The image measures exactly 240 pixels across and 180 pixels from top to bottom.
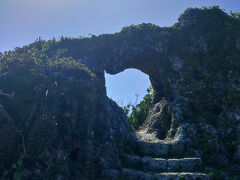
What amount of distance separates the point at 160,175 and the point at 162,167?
5.22ft

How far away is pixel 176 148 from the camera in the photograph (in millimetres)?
17703

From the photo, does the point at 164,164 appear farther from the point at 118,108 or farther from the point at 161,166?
the point at 118,108

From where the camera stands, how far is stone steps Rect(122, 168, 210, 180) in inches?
532

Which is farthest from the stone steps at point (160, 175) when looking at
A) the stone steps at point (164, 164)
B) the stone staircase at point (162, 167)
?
the stone steps at point (164, 164)

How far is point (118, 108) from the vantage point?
2197 centimetres

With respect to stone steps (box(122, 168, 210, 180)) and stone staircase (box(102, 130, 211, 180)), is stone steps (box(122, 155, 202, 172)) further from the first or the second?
stone steps (box(122, 168, 210, 180))

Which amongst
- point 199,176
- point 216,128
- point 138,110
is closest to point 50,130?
point 199,176

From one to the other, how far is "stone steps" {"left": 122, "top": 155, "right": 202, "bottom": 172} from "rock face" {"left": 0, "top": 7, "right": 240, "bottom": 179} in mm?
74

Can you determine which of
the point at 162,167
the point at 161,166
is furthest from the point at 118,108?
the point at 162,167

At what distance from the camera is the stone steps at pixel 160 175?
13516 millimetres

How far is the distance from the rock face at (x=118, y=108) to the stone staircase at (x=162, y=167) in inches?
2.8

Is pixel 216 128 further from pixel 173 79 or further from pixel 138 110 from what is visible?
pixel 138 110

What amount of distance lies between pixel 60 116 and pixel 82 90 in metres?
2.83

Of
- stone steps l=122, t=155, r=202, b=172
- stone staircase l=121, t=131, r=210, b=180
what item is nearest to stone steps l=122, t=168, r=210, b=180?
stone staircase l=121, t=131, r=210, b=180
